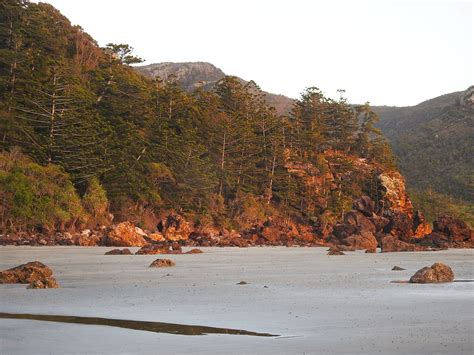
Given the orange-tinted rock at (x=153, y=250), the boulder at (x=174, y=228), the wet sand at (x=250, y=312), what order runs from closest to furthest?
the wet sand at (x=250, y=312)
the orange-tinted rock at (x=153, y=250)
the boulder at (x=174, y=228)

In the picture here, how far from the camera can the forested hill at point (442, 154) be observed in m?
106

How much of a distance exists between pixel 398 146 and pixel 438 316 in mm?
135878

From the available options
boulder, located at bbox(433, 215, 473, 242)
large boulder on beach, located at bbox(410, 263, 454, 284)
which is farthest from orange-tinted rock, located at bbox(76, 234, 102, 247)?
boulder, located at bbox(433, 215, 473, 242)

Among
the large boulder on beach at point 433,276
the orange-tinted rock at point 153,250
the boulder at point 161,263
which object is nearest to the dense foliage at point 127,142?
the orange-tinted rock at point 153,250

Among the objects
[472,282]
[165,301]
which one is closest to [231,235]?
[472,282]

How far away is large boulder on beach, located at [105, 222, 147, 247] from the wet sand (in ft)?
55.4

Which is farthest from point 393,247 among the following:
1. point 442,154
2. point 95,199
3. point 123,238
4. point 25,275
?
point 442,154

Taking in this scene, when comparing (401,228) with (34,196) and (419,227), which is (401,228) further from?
(34,196)

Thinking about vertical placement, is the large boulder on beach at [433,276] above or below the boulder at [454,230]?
above

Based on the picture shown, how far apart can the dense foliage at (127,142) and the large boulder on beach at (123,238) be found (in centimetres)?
643

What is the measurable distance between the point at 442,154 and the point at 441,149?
403cm

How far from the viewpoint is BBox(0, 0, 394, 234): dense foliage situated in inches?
1711

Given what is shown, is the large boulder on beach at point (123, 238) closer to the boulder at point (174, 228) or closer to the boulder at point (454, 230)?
the boulder at point (174, 228)

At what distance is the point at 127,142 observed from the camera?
5059cm
